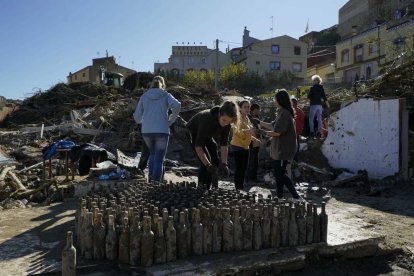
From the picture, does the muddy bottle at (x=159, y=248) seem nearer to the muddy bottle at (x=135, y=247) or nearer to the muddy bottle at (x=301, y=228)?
the muddy bottle at (x=135, y=247)

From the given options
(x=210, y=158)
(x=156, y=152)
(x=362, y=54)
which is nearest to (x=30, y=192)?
(x=156, y=152)

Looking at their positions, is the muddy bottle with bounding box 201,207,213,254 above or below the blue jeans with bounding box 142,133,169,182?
below

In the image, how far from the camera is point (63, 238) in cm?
425

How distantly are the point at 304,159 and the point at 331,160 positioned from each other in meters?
0.70

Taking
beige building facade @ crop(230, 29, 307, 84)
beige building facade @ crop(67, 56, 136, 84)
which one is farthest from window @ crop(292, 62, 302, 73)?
beige building facade @ crop(67, 56, 136, 84)

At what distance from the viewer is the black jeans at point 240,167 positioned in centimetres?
670

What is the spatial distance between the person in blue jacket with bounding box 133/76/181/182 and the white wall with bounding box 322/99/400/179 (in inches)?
222

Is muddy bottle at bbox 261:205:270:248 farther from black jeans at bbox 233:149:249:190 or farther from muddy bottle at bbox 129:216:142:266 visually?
black jeans at bbox 233:149:249:190

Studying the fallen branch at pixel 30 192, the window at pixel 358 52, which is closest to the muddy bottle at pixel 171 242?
the fallen branch at pixel 30 192

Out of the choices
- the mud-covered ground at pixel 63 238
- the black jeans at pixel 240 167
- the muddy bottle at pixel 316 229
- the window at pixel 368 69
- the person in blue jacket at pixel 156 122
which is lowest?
the mud-covered ground at pixel 63 238

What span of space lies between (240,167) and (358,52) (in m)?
34.5

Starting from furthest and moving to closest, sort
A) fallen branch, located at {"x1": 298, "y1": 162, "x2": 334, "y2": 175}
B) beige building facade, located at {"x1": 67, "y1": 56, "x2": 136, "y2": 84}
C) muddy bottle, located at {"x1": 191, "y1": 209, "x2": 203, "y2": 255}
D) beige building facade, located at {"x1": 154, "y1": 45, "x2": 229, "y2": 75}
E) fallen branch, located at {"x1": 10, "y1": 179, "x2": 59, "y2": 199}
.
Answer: beige building facade, located at {"x1": 154, "y1": 45, "x2": 229, "y2": 75} < beige building facade, located at {"x1": 67, "y1": 56, "x2": 136, "y2": 84} < fallen branch, located at {"x1": 298, "y1": 162, "x2": 334, "y2": 175} < fallen branch, located at {"x1": 10, "y1": 179, "x2": 59, "y2": 199} < muddy bottle, located at {"x1": 191, "y1": 209, "x2": 203, "y2": 255}

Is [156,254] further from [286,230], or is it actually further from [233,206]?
[286,230]

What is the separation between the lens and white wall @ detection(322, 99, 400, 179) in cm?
964
